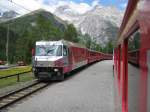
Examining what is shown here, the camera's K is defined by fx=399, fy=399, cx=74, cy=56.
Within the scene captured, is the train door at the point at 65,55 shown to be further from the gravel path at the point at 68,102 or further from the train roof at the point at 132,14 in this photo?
the train roof at the point at 132,14

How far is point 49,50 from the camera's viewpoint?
26453mm

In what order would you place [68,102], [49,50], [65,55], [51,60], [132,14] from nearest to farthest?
1. [132,14]
2. [68,102]
3. [51,60]
4. [49,50]
5. [65,55]

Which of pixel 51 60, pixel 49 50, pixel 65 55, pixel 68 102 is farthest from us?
pixel 65 55

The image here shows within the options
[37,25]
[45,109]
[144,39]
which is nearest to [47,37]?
[37,25]

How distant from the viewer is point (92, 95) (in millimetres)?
17766

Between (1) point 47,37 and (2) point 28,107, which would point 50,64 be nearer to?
(2) point 28,107

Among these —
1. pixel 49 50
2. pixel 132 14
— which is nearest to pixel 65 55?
pixel 49 50

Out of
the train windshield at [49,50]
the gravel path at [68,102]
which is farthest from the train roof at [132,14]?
the train windshield at [49,50]

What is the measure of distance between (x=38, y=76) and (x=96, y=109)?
12.1 meters

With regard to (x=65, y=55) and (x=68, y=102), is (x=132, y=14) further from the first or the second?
(x=65, y=55)

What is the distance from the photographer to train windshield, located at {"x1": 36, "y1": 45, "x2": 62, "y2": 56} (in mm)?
26172

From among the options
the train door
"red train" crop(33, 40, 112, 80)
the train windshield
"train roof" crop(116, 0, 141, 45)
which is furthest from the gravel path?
"train roof" crop(116, 0, 141, 45)

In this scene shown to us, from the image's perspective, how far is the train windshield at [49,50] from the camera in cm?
2617

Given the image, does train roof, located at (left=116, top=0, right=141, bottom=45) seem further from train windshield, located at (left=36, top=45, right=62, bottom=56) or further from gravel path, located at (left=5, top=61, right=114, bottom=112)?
train windshield, located at (left=36, top=45, right=62, bottom=56)
